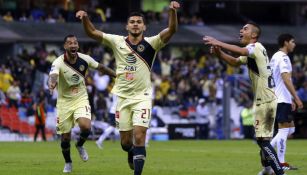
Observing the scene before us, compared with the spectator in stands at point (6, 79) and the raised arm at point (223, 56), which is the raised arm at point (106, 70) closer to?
the raised arm at point (223, 56)

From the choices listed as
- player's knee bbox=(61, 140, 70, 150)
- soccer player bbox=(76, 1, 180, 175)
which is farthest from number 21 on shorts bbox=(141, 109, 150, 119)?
player's knee bbox=(61, 140, 70, 150)

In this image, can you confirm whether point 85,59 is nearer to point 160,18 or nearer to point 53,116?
point 53,116

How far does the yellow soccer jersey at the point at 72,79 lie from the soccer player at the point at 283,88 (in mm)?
3797

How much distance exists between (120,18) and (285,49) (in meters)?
38.1

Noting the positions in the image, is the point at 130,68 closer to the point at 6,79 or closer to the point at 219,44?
the point at 219,44

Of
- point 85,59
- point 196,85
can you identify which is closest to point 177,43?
point 196,85

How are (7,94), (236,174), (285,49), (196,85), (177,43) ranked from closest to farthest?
(236,174)
(285,49)
(7,94)
(196,85)
(177,43)

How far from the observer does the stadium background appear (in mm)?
42344

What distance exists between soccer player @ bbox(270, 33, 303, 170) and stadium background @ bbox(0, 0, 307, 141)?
1918 cm

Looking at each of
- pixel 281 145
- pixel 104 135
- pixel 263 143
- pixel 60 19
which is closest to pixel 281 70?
pixel 281 145

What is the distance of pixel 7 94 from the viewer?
41.6 meters

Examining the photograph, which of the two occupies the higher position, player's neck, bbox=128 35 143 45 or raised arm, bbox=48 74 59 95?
player's neck, bbox=128 35 143 45

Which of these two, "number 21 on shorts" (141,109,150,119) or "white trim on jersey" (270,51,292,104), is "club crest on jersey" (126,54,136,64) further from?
"white trim on jersey" (270,51,292,104)

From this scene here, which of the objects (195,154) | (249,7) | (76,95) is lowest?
(195,154)
